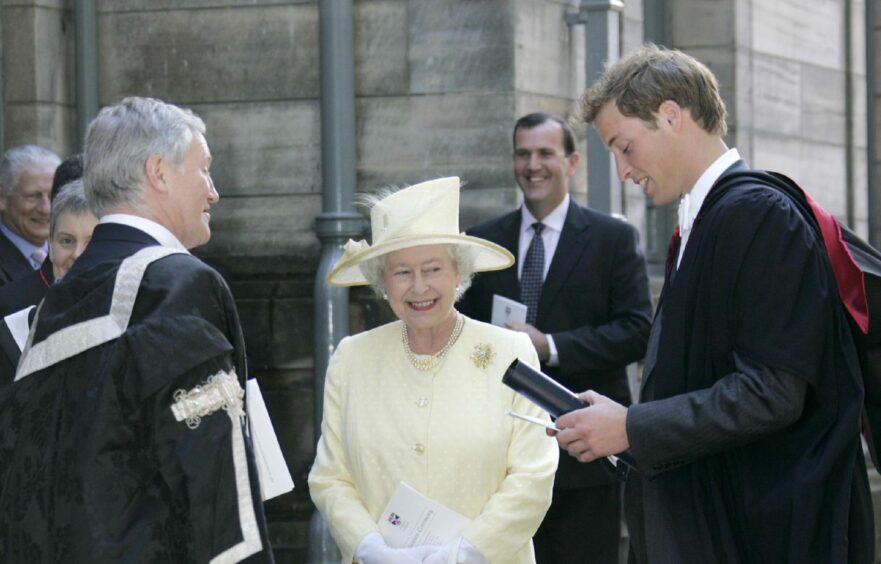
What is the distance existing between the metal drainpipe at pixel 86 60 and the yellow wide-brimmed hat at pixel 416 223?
10.7 ft

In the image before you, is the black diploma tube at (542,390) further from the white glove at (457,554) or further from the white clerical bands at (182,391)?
the white clerical bands at (182,391)

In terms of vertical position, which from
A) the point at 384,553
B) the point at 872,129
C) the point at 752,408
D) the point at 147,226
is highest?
the point at 872,129

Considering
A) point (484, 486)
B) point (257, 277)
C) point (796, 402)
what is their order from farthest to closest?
1. point (257, 277)
2. point (484, 486)
3. point (796, 402)

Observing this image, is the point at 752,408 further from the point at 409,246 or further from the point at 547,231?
the point at 547,231

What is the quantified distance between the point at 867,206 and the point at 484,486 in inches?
283

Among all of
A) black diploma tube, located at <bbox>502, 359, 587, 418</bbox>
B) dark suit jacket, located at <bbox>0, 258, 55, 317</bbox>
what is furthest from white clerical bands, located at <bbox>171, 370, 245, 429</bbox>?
dark suit jacket, located at <bbox>0, 258, 55, 317</bbox>

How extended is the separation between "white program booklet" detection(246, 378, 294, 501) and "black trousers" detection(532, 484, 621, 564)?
1.99 meters

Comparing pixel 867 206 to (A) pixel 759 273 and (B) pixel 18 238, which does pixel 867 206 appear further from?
(A) pixel 759 273

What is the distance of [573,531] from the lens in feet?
19.7

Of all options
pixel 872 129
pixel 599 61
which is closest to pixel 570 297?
pixel 599 61

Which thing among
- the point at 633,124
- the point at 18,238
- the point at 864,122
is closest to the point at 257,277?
the point at 18,238

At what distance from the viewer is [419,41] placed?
24.1 ft

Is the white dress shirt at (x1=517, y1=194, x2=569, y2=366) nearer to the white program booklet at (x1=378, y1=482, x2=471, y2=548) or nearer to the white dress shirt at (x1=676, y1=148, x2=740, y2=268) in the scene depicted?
the white program booklet at (x1=378, y1=482, x2=471, y2=548)

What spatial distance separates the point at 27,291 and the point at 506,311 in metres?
1.77
